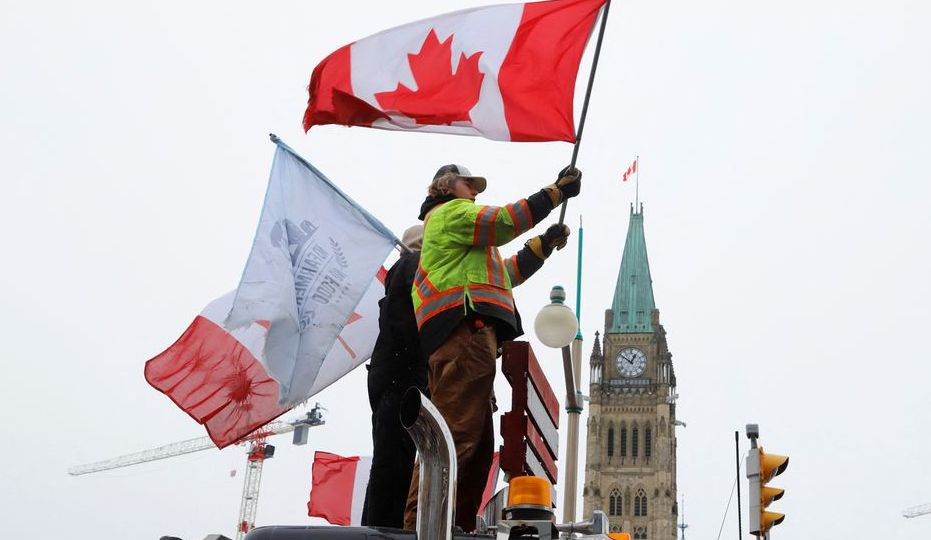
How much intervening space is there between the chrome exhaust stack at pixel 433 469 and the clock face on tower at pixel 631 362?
339 feet

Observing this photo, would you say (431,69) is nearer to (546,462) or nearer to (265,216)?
(265,216)

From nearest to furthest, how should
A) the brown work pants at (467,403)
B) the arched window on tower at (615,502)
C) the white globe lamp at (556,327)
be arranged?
the brown work pants at (467,403), the white globe lamp at (556,327), the arched window on tower at (615,502)

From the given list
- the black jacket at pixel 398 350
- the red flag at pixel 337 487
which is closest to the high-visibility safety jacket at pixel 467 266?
the black jacket at pixel 398 350

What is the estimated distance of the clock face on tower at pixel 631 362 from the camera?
10481 centimetres

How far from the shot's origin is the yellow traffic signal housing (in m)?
6.19

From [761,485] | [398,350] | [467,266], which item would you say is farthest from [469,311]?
[761,485]

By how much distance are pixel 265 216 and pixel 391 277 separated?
1718 millimetres

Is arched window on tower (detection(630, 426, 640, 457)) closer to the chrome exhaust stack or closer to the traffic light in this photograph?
the traffic light

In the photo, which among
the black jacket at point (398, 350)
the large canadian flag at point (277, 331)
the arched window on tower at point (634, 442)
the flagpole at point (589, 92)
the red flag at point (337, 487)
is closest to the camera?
the black jacket at point (398, 350)

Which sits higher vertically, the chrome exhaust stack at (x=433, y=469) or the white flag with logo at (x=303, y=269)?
the white flag with logo at (x=303, y=269)

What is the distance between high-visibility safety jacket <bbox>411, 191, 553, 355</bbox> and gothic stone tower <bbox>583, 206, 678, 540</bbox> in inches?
3644

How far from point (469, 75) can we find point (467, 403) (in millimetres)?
2363

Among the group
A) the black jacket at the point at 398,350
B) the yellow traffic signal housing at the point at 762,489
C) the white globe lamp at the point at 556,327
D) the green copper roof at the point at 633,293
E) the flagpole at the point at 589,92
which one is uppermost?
the green copper roof at the point at 633,293

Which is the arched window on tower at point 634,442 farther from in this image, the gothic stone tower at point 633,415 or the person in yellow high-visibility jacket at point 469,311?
the person in yellow high-visibility jacket at point 469,311
